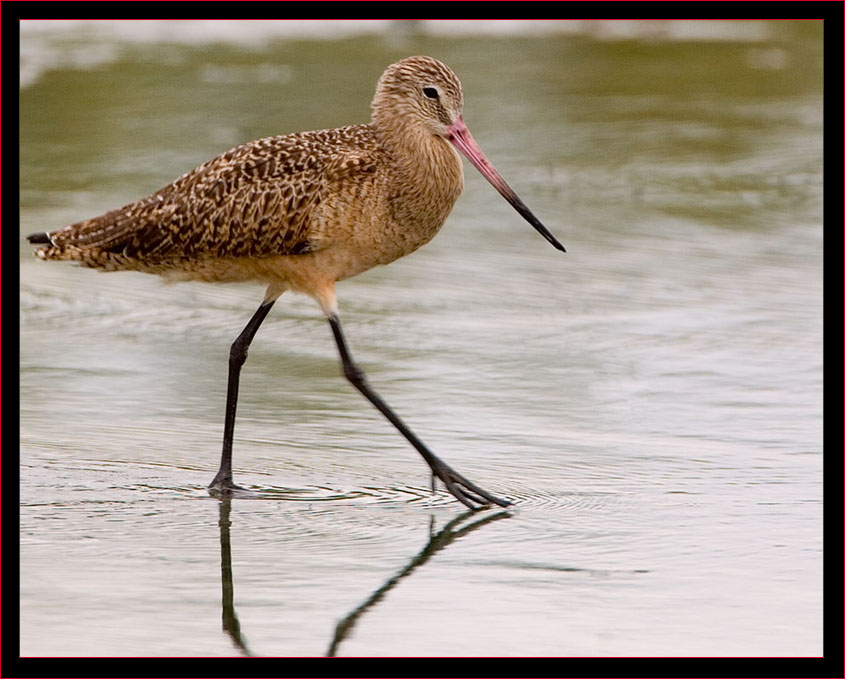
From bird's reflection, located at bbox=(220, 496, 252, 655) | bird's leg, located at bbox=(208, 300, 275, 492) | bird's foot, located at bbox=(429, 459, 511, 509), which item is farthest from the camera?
bird's leg, located at bbox=(208, 300, 275, 492)

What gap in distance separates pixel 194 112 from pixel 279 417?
792cm

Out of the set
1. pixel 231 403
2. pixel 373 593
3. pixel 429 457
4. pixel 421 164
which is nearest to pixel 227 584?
pixel 373 593

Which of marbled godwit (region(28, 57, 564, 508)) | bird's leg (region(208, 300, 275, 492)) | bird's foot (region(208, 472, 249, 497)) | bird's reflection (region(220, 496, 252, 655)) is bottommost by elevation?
bird's reflection (region(220, 496, 252, 655))

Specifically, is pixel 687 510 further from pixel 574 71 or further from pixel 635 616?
pixel 574 71

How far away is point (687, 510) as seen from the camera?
6.20 m

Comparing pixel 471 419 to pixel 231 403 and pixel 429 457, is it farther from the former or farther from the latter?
pixel 231 403

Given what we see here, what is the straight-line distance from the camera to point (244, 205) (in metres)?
6.64

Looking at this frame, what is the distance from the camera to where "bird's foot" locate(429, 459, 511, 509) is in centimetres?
632

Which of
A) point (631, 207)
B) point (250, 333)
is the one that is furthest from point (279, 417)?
point (631, 207)

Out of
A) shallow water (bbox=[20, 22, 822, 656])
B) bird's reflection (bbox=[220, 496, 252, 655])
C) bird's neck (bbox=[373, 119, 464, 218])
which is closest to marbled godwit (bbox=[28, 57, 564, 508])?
bird's neck (bbox=[373, 119, 464, 218])

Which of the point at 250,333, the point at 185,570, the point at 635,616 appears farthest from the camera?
the point at 250,333

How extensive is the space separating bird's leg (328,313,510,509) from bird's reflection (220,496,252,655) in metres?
0.74

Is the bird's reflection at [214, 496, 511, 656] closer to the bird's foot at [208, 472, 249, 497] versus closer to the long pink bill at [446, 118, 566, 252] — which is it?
the bird's foot at [208, 472, 249, 497]

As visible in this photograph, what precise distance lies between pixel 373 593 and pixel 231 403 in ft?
5.44
